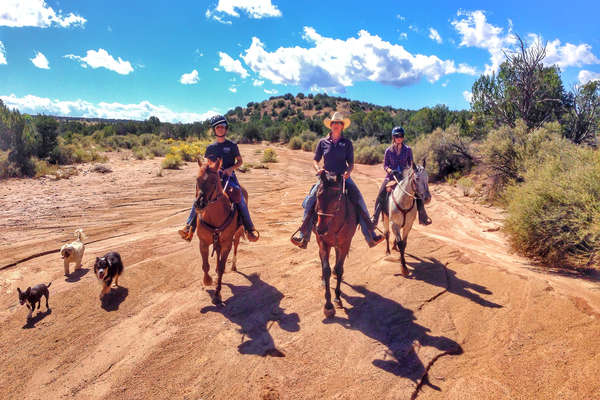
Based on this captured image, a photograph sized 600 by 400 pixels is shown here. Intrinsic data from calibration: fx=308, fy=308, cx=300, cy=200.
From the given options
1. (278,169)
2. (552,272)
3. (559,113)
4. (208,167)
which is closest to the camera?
(208,167)

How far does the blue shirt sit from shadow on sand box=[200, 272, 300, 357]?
401cm

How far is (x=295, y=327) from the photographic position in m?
4.82

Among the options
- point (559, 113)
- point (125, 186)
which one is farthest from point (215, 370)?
point (559, 113)

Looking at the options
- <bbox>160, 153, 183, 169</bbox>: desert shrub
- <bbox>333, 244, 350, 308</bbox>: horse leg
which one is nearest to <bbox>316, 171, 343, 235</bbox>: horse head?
<bbox>333, 244, 350, 308</bbox>: horse leg

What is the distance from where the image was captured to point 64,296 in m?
5.45

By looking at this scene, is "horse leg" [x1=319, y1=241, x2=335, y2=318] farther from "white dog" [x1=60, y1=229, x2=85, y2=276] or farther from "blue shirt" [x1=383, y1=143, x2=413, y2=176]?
"white dog" [x1=60, y1=229, x2=85, y2=276]

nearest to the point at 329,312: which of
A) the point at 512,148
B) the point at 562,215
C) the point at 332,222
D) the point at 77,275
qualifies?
the point at 332,222

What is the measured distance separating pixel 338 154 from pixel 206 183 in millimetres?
2268

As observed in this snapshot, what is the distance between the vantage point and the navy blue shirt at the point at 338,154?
536 centimetres

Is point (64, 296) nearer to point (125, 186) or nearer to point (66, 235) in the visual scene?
point (66, 235)

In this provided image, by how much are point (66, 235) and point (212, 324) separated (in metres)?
6.22

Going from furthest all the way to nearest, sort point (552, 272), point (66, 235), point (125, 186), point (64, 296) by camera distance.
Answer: point (125, 186) < point (66, 235) < point (552, 272) < point (64, 296)

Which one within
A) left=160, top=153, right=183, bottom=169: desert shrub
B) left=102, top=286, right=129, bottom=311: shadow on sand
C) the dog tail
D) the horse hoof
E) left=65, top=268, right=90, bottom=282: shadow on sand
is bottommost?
left=102, top=286, right=129, bottom=311: shadow on sand

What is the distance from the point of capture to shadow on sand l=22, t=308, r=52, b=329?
4691 mm
